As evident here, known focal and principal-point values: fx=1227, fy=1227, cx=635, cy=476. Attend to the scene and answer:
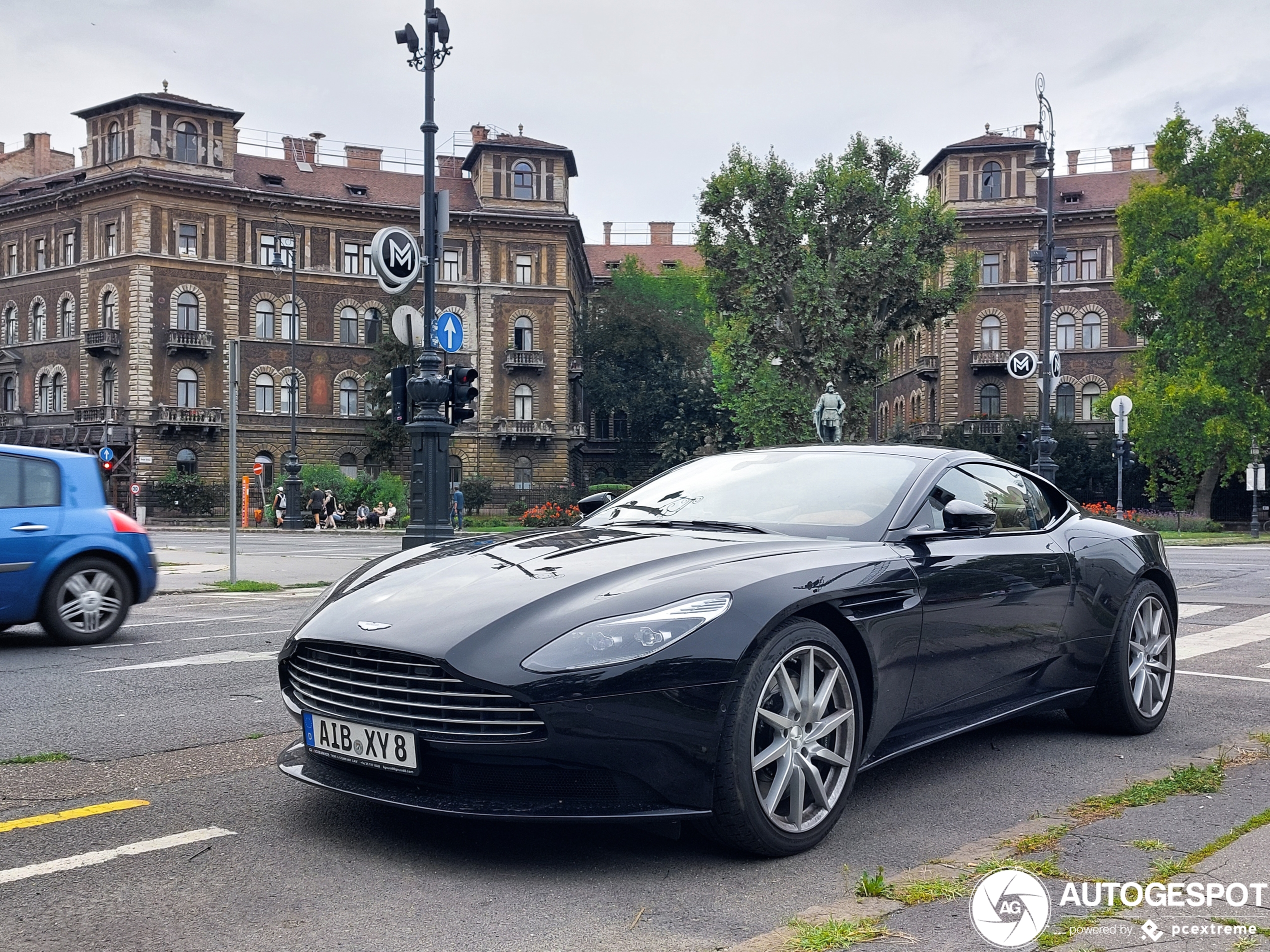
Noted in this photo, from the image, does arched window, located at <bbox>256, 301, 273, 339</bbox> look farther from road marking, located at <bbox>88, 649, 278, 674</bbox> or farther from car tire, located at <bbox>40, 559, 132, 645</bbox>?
road marking, located at <bbox>88, 649, 278, 674</bbox>

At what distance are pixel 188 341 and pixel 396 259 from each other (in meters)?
45.9

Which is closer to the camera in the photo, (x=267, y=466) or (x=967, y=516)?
(x=967, y=516)

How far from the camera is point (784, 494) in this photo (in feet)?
16.6

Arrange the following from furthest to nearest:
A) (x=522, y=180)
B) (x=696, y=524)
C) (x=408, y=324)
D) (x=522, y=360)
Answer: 1. (x=522, y=180)
2. (x=522, y=360)
3. (x=408, y=324)
4. (x=696, y=524)

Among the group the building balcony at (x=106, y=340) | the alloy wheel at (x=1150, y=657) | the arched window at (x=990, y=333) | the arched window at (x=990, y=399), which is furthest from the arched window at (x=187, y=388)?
the alloy wheel at (x=1150, y=657)

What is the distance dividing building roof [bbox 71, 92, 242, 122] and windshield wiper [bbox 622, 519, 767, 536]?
6025cm

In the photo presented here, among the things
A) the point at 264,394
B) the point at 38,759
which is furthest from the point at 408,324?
the point at 264,394

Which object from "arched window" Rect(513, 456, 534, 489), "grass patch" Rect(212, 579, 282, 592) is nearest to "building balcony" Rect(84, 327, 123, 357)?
"arched window" Rect(513, 456, 534, 489)

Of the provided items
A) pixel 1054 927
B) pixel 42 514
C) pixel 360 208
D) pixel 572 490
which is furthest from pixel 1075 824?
pixel 360 208

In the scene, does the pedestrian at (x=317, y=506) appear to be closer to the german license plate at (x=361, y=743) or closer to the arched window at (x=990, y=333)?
the arched window at (x=990, y=333)

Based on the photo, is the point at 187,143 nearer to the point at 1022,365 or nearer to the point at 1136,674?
the point at 1022,365

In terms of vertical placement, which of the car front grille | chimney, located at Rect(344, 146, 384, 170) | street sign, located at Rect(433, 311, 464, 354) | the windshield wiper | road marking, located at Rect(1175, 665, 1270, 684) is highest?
chimney, located at Rect(344, 146, 384, 170)

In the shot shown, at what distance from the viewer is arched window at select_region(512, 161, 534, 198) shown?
65562mm

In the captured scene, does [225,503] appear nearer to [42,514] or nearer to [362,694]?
[42,514]
